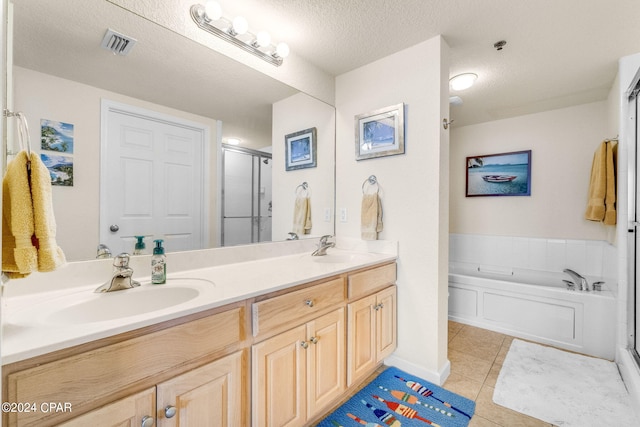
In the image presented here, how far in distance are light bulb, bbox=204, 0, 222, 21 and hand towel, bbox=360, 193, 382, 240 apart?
1381 millimetres

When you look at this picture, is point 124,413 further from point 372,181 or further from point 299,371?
point 372,181

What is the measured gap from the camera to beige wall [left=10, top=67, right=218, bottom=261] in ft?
3.42

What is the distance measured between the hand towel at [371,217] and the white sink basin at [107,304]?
1.16 m

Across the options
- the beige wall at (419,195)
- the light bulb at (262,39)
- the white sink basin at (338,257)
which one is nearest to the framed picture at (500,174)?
the beige wall at (419,195)

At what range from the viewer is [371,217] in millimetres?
1994

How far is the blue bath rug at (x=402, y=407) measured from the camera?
4.80ft

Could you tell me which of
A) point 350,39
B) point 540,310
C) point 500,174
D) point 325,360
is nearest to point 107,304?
point 325,360

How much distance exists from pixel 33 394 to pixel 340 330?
1174 mm

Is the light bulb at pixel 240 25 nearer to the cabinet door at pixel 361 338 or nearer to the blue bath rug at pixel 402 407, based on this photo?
the cabinet door at pixel 361 338

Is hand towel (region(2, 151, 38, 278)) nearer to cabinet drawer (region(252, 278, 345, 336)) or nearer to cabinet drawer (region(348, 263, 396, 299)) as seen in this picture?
cabinet drawer (region(252, 278, 345, 336))

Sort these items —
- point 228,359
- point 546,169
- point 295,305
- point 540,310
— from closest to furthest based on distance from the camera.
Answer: point 228,359 < point 295,305 < point 540,310 < point 546,169

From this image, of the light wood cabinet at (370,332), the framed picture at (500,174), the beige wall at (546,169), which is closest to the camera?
the light wood cabinet at (370,332)

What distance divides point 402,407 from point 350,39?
224cm

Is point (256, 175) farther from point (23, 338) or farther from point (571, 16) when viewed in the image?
point (571, 16)
